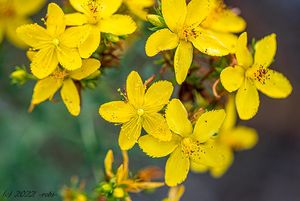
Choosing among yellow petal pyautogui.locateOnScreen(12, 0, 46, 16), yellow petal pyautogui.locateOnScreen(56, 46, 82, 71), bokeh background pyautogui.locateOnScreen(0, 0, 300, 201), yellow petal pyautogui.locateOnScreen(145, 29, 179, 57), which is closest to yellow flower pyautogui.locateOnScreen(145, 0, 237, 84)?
yellow petal pyautogui.locateOnScreen(145, 29, 179, 57)

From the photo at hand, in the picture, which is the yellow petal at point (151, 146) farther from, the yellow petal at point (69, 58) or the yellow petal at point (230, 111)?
the yellow petal at point (230, 111)

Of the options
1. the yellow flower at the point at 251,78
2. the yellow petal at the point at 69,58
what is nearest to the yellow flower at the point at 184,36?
the yellow flower at the point at 251,78

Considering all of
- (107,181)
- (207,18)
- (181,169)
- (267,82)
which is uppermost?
(207,18)

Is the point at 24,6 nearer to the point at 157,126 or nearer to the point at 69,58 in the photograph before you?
the point at 69,58

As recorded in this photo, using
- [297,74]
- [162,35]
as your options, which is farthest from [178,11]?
[297,74]

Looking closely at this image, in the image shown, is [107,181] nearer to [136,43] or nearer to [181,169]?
[181,169]

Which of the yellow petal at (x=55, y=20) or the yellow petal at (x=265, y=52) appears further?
the yellow petal at (x=265, y=52)
